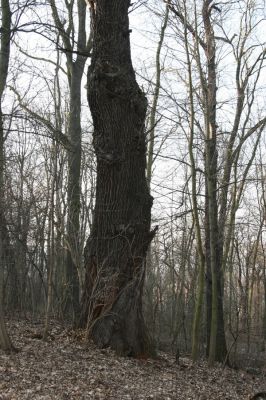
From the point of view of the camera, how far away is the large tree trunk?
8070mm

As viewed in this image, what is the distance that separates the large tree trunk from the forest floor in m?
0.58

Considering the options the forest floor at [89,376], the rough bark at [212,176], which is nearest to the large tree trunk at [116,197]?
the forest floor at [89,376]

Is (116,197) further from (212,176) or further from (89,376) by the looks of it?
(212,176)

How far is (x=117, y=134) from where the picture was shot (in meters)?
8.31

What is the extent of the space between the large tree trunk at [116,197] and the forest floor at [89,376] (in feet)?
1.90

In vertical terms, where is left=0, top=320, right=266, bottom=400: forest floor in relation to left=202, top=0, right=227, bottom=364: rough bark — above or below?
below

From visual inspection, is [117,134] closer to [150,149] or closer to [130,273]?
[130,273]

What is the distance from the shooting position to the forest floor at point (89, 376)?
5727 millimetres

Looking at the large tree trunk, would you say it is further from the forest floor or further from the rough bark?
the rough bark

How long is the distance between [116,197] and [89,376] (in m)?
3.03

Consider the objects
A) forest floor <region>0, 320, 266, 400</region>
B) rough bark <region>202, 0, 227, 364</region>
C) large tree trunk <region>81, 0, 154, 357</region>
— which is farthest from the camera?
rough bark <region>202, 0, 227, 364</region>

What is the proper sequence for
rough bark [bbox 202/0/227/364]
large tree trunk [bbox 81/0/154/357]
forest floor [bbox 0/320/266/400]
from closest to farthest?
forest floor [bbox 0/320/266/400] → large tree trunk [bbox 81/0/154/357] → rough bark [bbox 202/0/227/364]

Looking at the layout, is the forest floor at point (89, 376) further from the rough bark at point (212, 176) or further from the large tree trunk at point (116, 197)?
the rough bark at point (212, 176)

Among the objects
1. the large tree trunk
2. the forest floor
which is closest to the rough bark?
the forest floor
